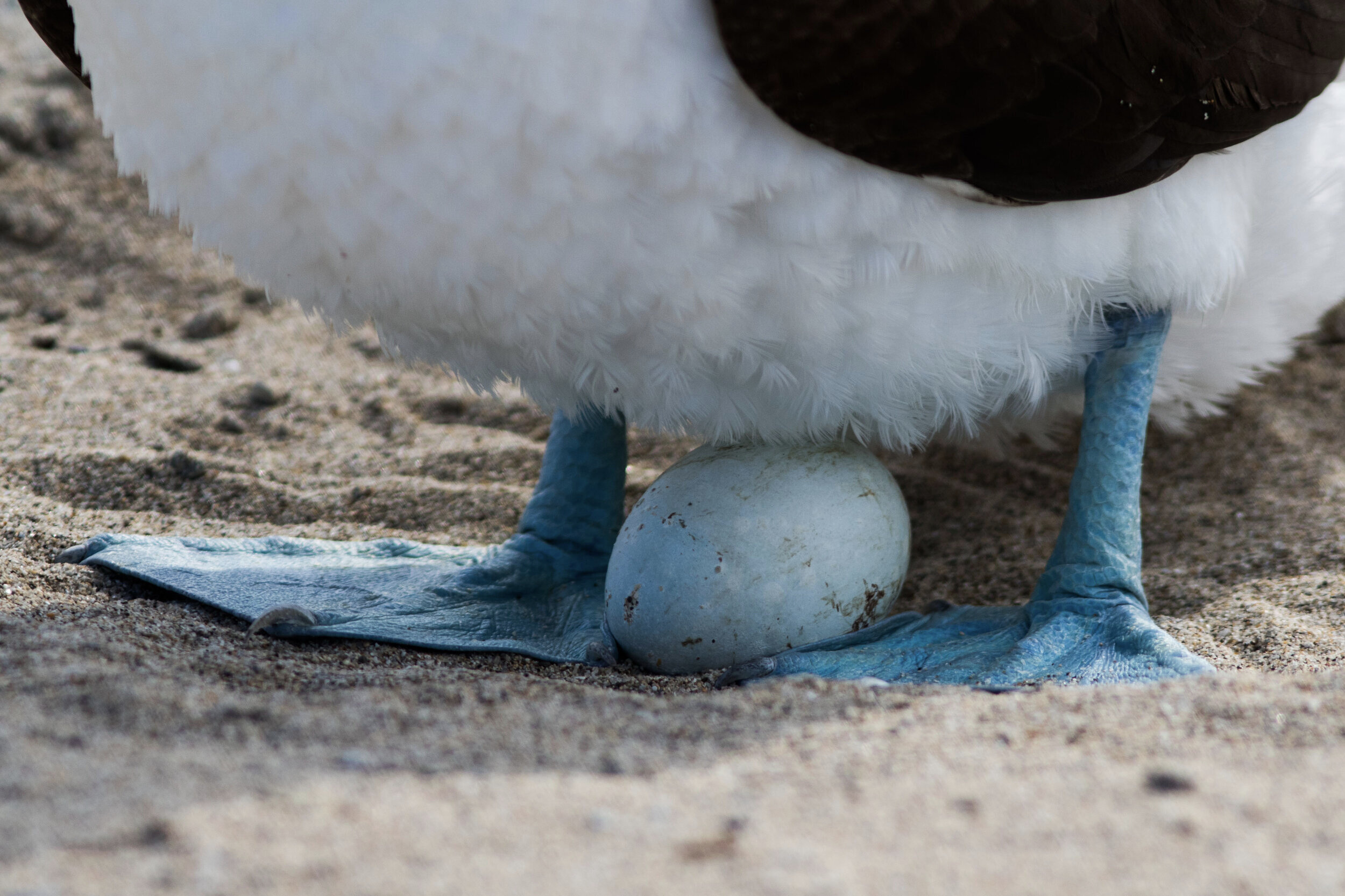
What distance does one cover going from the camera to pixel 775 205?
1490 mm

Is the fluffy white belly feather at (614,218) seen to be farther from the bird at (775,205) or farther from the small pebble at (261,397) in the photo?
the small pebble at (261,397)

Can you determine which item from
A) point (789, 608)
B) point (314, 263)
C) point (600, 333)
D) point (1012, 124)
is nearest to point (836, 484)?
point (789, 608)

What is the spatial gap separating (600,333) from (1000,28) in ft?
2.05

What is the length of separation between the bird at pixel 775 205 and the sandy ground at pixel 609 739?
27 centimetres

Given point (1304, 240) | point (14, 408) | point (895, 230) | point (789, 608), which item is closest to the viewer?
point (895, 230)

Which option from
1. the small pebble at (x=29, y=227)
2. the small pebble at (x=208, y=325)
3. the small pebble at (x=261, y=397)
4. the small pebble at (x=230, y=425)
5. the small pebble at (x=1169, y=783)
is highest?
the small pebble at (x=29, y=227)

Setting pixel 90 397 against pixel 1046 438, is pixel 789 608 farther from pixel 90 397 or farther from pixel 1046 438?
pixel 90 397

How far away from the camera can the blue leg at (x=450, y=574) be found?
1917mm

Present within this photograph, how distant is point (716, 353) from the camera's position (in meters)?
1.61

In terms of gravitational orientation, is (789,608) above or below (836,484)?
below

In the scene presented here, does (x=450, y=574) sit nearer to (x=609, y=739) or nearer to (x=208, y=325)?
(x=609, y=739)

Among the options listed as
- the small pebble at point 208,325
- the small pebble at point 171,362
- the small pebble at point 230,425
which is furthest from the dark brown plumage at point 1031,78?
the small pebble at point 208,325

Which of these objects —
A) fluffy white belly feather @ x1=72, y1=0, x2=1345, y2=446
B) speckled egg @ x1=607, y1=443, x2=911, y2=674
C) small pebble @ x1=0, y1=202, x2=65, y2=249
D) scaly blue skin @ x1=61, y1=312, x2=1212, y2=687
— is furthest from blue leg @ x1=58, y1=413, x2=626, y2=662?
small pebble @ x1=0, y1=202, x2=65, y2=249

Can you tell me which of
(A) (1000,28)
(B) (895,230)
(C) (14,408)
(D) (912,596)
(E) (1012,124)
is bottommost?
(D) (912,596)
